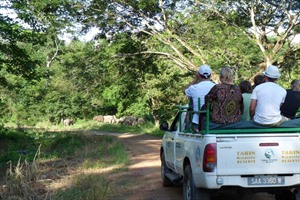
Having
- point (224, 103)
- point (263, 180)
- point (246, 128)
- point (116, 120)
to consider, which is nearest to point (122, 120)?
point (116, 120)

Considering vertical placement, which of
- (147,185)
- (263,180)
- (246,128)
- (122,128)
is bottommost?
(147,185)

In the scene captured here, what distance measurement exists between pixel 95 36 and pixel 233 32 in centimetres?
789

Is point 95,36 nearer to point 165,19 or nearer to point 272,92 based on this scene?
point 165,19

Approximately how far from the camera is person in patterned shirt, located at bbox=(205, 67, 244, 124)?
6.40 meters

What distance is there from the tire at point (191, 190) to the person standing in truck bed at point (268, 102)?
1.28 meters

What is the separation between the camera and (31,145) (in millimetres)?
22203

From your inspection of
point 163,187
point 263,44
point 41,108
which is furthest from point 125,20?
point 41,108

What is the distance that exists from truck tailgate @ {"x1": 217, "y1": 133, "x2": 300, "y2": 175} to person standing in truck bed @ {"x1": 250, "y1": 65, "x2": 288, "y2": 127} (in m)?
0.43

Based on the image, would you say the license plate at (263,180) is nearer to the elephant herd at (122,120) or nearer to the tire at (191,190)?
the tire at (191,190)

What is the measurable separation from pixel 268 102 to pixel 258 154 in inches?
37.7

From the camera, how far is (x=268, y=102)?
6.44 metres

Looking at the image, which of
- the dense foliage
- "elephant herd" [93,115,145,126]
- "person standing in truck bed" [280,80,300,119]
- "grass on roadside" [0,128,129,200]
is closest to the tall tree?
the dense foliage

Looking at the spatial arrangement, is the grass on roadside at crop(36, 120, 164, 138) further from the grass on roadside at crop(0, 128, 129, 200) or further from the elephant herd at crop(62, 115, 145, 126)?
the grass on roadside at crop(0, 128, 129, 200)

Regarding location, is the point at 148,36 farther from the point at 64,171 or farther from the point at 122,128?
the point at 64,171
